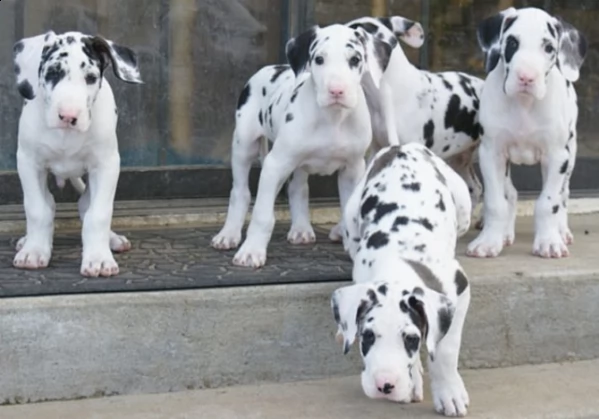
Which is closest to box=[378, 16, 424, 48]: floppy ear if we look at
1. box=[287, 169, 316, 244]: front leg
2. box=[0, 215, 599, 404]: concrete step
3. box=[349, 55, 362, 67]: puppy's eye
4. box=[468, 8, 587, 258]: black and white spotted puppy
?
box=[468, 8, 587, 258]: black and white spotted puppy

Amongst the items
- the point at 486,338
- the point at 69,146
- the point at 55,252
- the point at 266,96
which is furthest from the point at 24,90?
the point at 486,338

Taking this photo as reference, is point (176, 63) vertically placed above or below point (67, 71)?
below

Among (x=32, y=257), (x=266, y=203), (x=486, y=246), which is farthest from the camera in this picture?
(x=486, y=246)

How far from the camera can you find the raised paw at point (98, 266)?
226 inches

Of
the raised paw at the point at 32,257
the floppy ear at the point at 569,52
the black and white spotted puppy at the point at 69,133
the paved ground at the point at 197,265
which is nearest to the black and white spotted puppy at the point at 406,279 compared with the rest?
the paved ground at the point at 197,265

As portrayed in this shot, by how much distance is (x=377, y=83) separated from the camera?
6312 mm

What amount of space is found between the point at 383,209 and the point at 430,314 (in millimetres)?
881

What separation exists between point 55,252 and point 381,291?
2.42m

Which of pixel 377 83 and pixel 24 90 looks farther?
pixel 377 83

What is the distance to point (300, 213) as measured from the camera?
7.07m

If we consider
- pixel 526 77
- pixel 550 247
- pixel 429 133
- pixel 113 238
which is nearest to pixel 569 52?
pixel 526 77

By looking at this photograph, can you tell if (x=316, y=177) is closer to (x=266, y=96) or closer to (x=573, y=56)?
(x=266, y=96)

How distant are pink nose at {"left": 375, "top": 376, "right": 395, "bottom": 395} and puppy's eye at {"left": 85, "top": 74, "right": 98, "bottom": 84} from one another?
225 centimetres

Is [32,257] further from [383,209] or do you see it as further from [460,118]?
[460,118]
